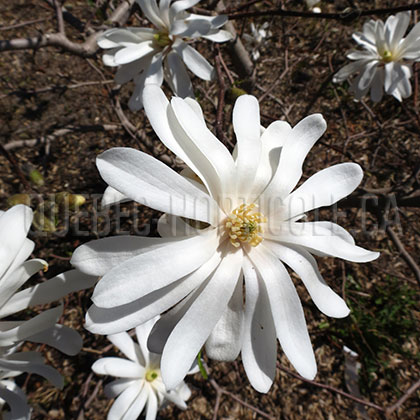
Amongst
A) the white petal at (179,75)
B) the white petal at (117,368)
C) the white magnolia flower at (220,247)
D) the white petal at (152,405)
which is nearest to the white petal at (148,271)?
the white magnolia flower at (220,247)

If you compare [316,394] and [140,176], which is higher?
[140,176]

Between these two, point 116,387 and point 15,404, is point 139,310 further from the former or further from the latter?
point 116,387

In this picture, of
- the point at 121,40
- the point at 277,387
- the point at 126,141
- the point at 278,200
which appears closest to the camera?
the point at 278,200

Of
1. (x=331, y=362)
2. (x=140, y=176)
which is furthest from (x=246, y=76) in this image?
(x=331, y=362)

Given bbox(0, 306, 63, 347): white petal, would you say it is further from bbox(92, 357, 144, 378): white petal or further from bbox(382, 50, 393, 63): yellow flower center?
bbox(382, 50, 393, 63): yellow flower center

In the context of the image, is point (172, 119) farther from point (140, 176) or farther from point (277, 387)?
point (277, 387)

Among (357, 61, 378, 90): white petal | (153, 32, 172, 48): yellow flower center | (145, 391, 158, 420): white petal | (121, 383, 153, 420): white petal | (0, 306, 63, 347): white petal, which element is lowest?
(145, 391, 158, 420): white petal

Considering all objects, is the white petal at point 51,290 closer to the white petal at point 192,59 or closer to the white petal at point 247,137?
the white petal at point 247,137

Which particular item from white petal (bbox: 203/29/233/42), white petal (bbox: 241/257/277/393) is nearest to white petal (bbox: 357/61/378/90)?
white petal (bbox: 203/29/233/42)
